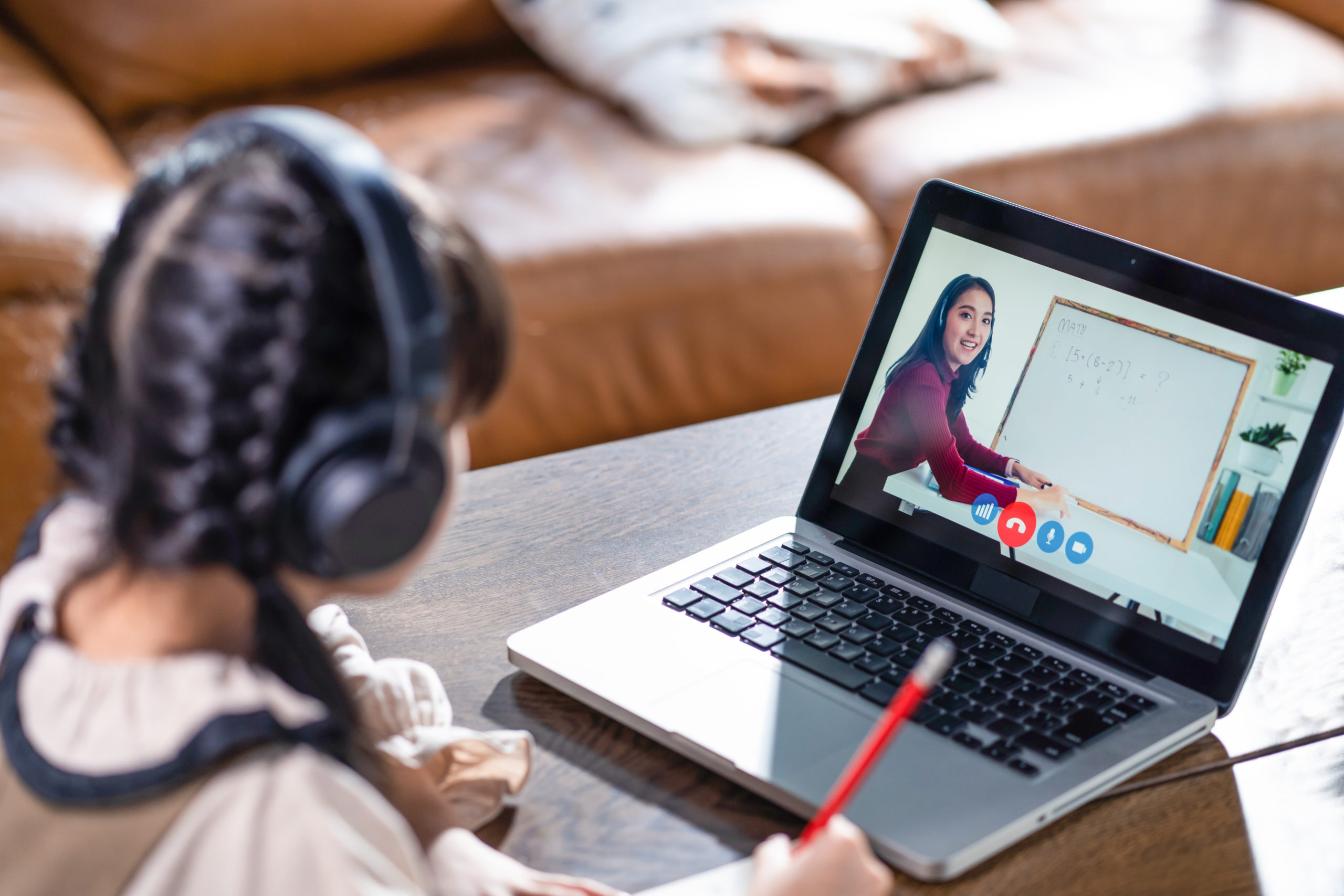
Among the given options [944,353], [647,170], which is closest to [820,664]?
[944,353]

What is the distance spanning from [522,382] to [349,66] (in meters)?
0.62

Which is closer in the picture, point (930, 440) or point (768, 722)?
point (768, 722)

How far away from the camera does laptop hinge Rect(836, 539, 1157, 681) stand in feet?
2.37

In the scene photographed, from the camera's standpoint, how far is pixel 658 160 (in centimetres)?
168

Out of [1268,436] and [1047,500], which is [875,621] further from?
[1268,436]

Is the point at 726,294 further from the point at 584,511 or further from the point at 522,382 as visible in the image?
the point at 584,511

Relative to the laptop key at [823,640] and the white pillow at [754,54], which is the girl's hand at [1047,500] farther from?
the white pillow at [754,54]

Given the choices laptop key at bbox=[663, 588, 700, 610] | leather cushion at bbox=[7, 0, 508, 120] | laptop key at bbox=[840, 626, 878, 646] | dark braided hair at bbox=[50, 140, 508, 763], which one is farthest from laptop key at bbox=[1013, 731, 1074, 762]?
leather cushion at bbox=[7, 0, 508, 120]

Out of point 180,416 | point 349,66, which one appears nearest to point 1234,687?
point 180,416

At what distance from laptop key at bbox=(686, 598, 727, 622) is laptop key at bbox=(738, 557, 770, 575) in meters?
0.04

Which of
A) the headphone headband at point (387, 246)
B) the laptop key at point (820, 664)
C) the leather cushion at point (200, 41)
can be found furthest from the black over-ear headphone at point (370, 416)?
the leather cushion at point (200, 41)

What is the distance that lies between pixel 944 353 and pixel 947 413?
0.04 meters

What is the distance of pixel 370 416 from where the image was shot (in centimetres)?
44

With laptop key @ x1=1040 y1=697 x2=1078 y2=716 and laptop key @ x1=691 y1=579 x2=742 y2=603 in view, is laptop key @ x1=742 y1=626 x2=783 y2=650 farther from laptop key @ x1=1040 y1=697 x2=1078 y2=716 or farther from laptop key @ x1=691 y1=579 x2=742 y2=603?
laptop key @ x1=1040 y1=697 x2=1078 y2=716
